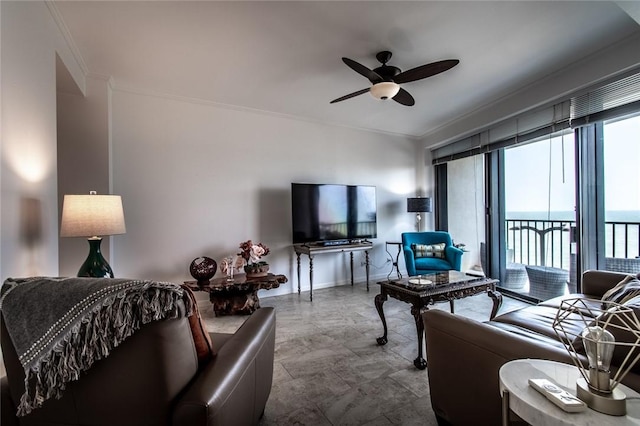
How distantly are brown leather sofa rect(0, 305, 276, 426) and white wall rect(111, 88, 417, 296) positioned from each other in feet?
8.27

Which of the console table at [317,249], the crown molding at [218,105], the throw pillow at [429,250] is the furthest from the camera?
the throw pillow at [429,250]

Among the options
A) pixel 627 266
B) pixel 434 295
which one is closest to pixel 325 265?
pixel 434 295

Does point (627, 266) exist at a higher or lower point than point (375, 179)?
lower

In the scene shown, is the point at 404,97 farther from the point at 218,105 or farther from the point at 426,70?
the point at 218,105

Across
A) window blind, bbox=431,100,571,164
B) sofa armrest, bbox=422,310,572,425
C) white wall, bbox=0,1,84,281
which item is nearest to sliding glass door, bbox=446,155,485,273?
window blind, bbox=431,100,571,164

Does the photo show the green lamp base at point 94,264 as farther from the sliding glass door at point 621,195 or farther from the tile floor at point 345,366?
the sliding glass door at point 621,195

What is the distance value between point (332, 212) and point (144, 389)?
11.0ft

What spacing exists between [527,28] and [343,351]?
3.00 m

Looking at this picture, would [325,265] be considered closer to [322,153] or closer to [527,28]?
[322,153]

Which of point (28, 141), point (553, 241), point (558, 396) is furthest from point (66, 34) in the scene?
point (553, 241)

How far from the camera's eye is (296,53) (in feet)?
8.30

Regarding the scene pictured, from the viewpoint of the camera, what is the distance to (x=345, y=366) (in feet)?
6.79

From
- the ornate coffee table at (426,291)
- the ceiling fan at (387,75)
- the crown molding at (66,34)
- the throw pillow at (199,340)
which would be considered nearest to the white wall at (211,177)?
the crown molding at (66,34)

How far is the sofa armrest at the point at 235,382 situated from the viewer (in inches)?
33.0
